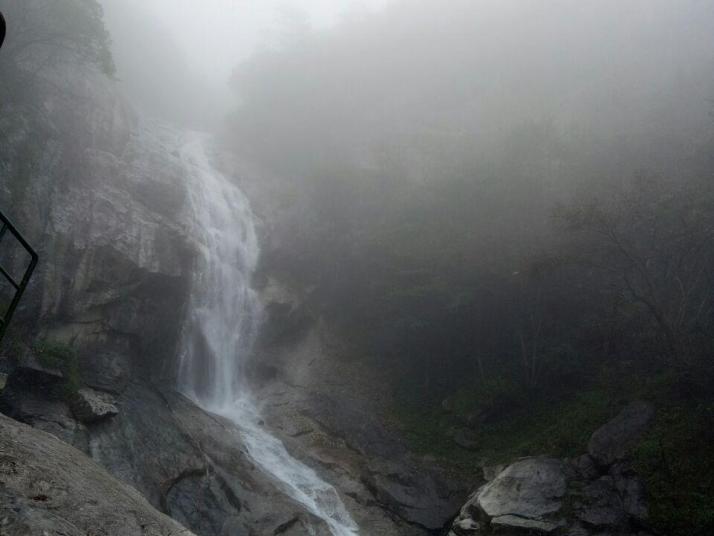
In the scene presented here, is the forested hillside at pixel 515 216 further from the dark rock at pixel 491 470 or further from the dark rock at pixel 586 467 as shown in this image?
the dark rock at pixel 491 470

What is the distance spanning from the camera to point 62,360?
41.8 feet

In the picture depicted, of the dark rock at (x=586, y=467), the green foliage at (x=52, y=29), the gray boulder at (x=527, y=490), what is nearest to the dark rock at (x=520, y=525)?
the gray boulder at (x=527, y=490)

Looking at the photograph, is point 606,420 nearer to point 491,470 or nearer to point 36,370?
point 491,470

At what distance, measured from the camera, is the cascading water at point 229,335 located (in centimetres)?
1405

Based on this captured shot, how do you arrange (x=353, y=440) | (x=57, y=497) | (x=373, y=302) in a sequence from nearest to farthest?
(x=57, y=497)
(x=353, y=440)
(x=373, y=302)

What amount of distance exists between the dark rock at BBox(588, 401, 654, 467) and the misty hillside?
3.1 inches

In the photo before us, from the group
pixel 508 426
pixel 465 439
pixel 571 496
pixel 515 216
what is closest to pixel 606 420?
pixel 571 496

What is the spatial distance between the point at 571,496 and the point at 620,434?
7.60ft

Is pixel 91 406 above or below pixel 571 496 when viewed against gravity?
above

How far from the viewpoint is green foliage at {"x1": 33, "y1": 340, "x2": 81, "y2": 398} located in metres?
12.4

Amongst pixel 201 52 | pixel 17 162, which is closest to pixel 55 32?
pixel 17 162

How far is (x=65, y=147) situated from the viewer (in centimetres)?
1806

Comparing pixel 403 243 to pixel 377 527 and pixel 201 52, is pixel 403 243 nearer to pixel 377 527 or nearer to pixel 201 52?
pixel 377 527

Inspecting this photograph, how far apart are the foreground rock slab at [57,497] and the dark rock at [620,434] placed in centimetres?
1042
